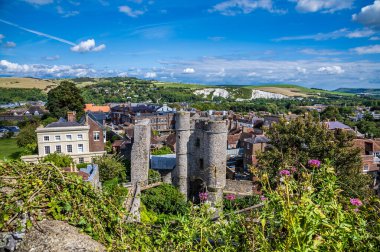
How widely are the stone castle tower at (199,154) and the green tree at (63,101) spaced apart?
31.7m

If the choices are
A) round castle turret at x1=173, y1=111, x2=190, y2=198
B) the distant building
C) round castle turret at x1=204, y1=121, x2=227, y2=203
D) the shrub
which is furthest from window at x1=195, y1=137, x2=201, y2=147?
the distant building

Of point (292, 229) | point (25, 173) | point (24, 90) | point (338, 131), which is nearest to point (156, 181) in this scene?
point (338, 131)

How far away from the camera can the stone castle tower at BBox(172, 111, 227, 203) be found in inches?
790

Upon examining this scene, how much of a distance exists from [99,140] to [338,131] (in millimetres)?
24197

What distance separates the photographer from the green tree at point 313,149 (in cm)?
1711

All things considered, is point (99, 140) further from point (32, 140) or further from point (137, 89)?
point (137, 89)

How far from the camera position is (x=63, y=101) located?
47.8 meters

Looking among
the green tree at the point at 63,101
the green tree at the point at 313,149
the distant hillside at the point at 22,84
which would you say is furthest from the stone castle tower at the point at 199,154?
the distant hillside at the point at 22,84

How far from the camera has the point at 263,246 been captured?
3107mm

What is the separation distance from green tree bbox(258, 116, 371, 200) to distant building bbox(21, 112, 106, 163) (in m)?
20.1

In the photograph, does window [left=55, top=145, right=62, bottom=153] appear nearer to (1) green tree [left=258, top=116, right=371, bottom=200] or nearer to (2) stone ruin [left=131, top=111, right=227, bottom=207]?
(2) stone ruin [left=131, top=111, right=227, bottom=207]

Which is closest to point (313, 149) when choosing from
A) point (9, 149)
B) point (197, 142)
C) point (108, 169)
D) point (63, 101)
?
point (197, 142)

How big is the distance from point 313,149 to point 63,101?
140 ft

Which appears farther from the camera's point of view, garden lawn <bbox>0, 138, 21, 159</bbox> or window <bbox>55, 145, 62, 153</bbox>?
garden lawn <bbox>0, 138, 21, 159</bbox>
